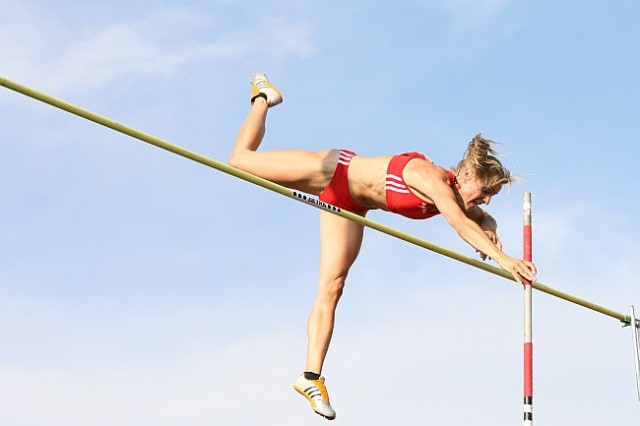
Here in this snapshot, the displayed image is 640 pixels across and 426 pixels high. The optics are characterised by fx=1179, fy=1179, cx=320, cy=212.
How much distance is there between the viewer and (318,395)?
28.1 ft

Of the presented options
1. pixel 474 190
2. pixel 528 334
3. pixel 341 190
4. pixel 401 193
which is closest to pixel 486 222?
pixel 474 190

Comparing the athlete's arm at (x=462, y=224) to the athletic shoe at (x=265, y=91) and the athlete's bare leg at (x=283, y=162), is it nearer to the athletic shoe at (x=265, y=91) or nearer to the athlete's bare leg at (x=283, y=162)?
the athlete's bare leg at (x=283, y=162)

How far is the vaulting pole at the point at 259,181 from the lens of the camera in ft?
23.9

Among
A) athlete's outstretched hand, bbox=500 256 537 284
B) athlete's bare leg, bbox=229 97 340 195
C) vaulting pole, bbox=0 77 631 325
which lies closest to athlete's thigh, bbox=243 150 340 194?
athlete's bare leg, bbox=229 97 340 195

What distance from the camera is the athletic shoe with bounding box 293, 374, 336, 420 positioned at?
8.54m

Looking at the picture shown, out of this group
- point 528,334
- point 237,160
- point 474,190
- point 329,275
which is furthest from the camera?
point 528,334

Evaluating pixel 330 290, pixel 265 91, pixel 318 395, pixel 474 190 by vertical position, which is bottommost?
pixel 318 395

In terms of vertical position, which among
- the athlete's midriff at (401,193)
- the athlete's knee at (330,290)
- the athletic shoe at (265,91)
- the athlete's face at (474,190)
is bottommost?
the athlete's knee at (330,290)

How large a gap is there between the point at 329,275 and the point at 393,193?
837 millimetres

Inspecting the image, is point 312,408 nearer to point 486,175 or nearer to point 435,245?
point 435,245

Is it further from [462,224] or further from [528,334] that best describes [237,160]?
[528,334]

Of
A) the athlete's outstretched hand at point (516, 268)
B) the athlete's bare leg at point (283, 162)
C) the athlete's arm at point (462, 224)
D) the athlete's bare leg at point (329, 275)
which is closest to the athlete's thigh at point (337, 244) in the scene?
the athlete's bare leg at point (329, 275)

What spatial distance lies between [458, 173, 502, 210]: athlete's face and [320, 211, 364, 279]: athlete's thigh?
824 mm

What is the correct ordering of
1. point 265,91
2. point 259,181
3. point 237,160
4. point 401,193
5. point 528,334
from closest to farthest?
point 259,181 < point 401,193 < point 237,160 < point 265,91 < point 528,334
